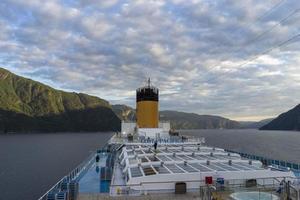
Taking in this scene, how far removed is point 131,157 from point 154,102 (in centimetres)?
2830

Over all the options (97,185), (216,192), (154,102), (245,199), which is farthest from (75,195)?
(154,102)

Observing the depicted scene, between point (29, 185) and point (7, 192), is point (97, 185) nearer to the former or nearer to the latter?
point (7, 192)

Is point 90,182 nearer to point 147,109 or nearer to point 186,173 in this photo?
point 186,173

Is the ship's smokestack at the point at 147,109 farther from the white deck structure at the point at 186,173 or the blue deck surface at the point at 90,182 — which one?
the white deck structure at the point at 186,173

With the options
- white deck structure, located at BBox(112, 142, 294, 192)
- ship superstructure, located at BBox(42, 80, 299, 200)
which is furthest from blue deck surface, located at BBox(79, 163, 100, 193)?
white deck structure, located at BBox(112, 142, 294, 192)

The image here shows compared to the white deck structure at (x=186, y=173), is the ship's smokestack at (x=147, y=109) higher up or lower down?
higher up

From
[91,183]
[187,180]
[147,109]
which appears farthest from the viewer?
[147,109]

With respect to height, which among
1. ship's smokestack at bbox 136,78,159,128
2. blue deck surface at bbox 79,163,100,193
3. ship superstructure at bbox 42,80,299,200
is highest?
ship's smokestack at bbox 136,78,159,128

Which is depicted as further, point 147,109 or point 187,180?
point 147,109

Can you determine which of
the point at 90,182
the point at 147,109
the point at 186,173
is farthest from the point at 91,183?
the point at 147,109

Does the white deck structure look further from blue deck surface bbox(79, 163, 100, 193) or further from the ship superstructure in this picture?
blue deck surface bbox(79, 163, 100, 193)

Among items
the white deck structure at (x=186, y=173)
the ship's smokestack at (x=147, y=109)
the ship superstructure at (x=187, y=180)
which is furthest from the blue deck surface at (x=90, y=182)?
the ship's smokestack at (x=147, y=109)

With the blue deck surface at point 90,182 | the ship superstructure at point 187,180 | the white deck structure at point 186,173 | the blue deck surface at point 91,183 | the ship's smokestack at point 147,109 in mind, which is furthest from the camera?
the ship's smokestack at point 147,109

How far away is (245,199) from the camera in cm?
1917
